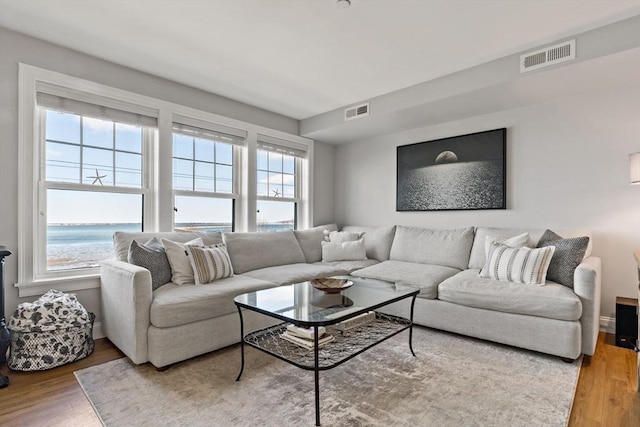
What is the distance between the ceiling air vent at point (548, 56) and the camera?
2502 mm

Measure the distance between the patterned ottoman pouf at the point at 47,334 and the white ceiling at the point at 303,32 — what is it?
1.99 meters

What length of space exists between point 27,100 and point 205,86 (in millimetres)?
1483

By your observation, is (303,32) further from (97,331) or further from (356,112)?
(97,331)

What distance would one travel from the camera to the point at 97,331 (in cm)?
279

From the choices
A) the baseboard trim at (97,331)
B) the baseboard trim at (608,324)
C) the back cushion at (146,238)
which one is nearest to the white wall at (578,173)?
the baseboard trim at (608,324)

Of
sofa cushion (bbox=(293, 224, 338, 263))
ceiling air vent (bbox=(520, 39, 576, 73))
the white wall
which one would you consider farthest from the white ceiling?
sofa cushion (bbox=(293, 224, 338, 263))

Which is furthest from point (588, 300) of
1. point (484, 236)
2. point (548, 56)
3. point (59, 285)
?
point (59, 285)

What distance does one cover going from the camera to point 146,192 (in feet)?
10.6

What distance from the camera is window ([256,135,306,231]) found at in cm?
431

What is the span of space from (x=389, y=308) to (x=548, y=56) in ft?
8.12

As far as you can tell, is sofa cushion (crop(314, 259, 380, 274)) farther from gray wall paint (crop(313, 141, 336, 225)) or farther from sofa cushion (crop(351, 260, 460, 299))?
gray wall paint (crop(313, 141, 336, 225))

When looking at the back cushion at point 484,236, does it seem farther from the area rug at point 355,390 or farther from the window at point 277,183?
the window at point 277,183

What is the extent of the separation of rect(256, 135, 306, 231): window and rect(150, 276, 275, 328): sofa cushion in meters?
1.69

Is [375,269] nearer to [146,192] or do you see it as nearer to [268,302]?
[268,302]
